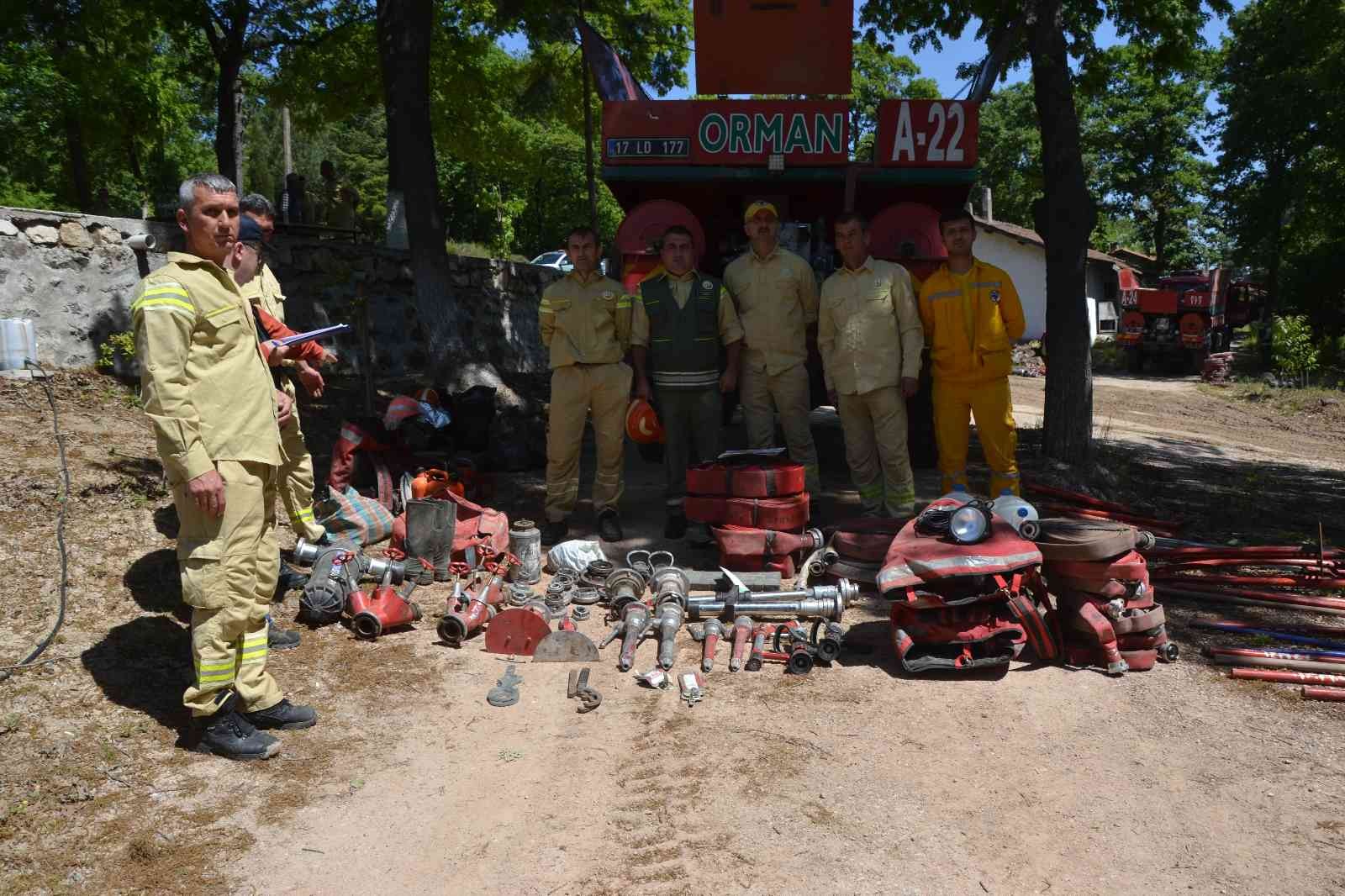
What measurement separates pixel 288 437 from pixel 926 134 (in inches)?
200

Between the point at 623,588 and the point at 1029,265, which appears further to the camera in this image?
the point at 1029,265

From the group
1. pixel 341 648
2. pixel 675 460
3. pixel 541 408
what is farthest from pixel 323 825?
pixel 541 408

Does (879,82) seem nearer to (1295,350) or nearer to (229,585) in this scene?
(1295,350)

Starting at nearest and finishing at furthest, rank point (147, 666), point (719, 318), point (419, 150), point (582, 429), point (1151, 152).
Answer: point (147, 666)
point (719, 318)
point (582, 429)
point (419, 150)
point (1151, 152)

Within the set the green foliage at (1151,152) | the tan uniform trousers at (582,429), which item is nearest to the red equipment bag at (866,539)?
the tan uniform trousers at (582,429)

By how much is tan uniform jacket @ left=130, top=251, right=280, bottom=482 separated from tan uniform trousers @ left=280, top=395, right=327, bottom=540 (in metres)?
1.28

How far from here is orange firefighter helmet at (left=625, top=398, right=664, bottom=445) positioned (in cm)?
600

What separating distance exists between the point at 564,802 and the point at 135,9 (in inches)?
496

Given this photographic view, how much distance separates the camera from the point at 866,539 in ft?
17.4

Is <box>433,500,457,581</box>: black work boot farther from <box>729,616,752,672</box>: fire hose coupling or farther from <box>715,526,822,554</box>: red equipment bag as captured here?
<box>729,616,752,672</box>: fire hose coupling

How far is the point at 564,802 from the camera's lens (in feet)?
11.0

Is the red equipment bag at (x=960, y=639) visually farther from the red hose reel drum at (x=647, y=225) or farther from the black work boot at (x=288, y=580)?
the red hose reel drum at (x=647, y=225)

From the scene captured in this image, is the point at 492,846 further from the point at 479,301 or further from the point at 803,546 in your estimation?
the point at 479,301

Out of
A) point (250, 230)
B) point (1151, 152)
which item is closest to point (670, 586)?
point (250, 230)
